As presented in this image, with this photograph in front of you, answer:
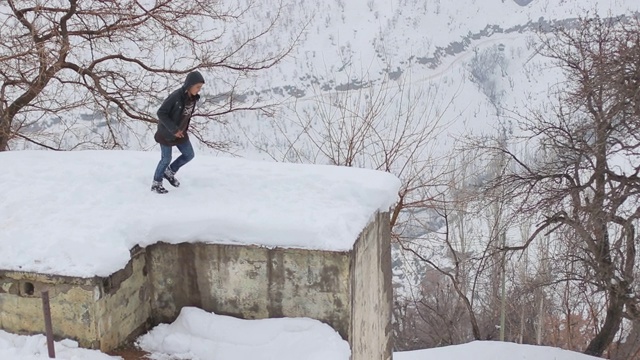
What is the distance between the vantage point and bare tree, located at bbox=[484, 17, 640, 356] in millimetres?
10812

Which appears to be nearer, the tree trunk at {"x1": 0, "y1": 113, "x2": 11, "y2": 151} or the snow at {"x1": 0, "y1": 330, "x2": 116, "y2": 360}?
the snow at {"x1": 0, "y1": 330, "x2": 116, "y2": 360}

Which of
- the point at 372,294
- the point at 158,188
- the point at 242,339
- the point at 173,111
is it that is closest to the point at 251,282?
the point at 242,339

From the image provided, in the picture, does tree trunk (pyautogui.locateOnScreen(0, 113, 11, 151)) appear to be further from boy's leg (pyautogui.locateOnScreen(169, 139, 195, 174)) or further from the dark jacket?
the dark jacket

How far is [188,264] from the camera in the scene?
17.5 feet

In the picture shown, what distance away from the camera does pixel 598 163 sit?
1163 centimetres

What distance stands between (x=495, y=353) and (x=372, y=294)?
25.4 feet

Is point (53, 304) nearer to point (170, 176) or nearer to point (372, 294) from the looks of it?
point (170, 176)

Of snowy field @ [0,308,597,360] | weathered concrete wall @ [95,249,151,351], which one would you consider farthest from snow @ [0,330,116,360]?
weathered concrete wall @ [95,249,151,351]

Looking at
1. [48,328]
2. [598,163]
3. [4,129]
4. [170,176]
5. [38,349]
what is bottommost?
[38,349]

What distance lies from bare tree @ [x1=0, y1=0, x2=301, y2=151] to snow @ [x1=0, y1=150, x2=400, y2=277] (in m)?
4.17

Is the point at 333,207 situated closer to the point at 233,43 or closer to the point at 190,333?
the point at 190,333

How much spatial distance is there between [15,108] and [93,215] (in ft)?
21.5

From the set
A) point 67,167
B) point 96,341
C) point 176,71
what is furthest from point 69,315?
point 176,71

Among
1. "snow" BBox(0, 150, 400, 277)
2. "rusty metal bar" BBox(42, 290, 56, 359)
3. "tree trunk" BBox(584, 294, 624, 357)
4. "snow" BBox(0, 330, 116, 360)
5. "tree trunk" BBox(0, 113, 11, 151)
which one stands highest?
"tree trunk" BBox(0, 113, 11, 151)
